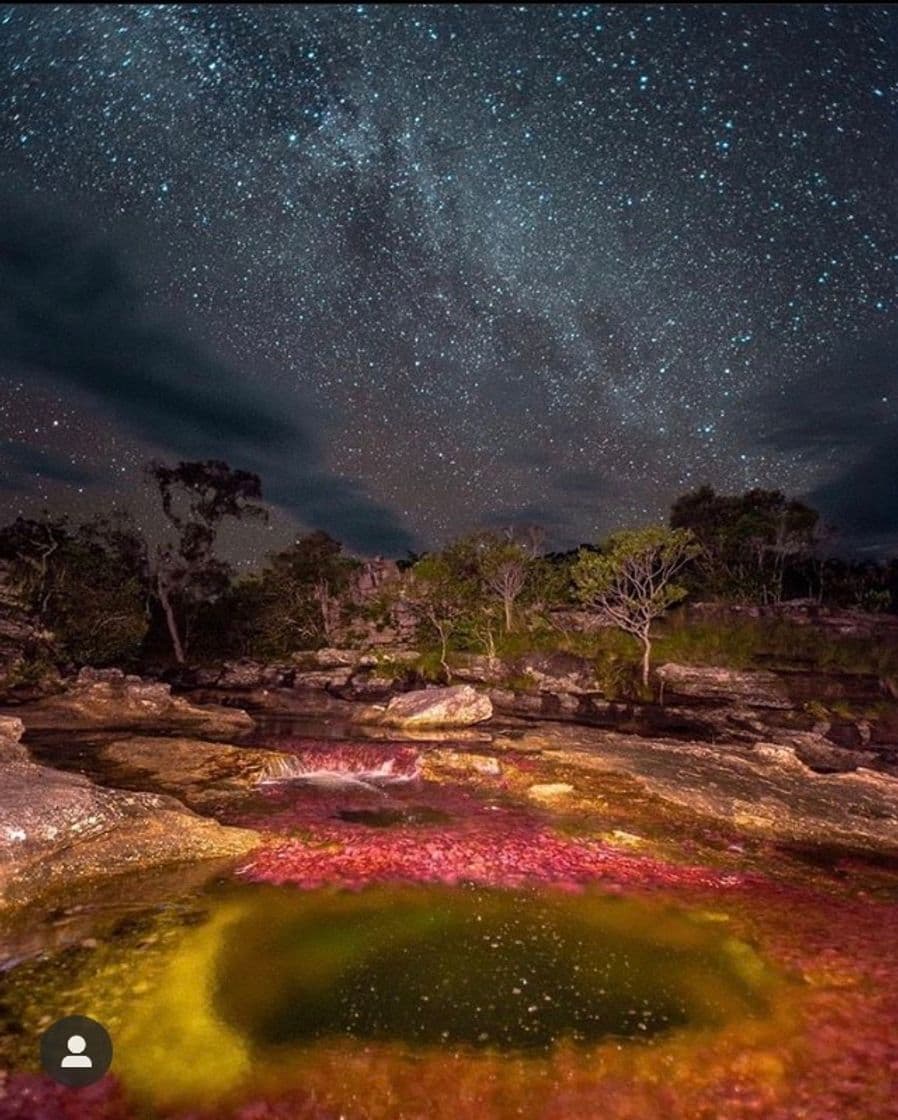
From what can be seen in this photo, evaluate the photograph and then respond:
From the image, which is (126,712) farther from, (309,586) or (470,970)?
(309,586)

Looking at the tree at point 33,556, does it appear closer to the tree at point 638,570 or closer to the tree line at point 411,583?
the tree line at point 411,583

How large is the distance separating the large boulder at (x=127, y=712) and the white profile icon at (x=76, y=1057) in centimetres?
Answer: 2287

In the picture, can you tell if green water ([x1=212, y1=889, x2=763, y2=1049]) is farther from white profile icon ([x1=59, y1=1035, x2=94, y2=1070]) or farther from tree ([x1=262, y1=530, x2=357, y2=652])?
tree ([x1=262, y1=530, x2=357, y2=652])

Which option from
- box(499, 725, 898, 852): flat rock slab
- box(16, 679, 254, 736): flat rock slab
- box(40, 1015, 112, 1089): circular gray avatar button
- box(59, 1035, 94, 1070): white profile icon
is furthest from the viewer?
box(16, 679, 254, 736): flat rock slab

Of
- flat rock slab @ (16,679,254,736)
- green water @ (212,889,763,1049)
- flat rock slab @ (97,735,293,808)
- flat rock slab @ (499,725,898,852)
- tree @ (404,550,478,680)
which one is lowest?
flat rock slab @ (16,679,254,736)

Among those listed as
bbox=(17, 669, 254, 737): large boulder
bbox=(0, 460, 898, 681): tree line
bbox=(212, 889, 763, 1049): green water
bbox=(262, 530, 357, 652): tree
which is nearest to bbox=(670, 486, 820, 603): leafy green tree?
bbox=(0, 460, 898, 681): tree line

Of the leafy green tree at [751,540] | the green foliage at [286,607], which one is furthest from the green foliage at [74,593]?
the leafy green tree at [751,540]

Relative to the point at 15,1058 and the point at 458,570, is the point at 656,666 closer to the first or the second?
the point at 458,570

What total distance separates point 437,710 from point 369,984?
2406 cm

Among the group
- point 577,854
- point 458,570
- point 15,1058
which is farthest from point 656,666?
point 15,1058

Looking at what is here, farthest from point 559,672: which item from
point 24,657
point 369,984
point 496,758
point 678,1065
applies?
point 678,1065

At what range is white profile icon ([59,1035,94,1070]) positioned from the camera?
7227 mm

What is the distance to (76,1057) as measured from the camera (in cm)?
736

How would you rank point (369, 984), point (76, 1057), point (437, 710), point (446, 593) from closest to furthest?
Result: point (76, 1057) → point (369, 984) → point (437, 710) → point (446, 593)
